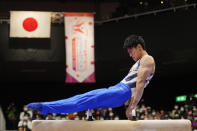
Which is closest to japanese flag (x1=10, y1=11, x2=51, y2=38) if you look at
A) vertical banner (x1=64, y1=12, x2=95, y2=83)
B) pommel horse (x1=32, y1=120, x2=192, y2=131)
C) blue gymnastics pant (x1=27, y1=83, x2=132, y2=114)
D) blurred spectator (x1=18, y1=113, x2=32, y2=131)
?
vertical banner (x1=64, y1=12, x2=95, y2=83)

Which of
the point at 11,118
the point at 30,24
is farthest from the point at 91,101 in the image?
the point at 11,118

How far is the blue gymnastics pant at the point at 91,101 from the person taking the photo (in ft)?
9.59

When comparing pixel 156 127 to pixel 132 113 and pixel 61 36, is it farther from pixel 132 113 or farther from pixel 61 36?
pixel 61 36

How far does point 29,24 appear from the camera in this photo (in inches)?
390

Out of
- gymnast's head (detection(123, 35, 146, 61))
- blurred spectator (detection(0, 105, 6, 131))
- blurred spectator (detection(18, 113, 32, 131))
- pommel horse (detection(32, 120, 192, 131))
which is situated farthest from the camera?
blurred spectator (detection(0, 105, 6, 131))

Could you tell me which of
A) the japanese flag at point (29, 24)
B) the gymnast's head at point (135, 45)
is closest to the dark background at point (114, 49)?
the japanese flag at point (29, 24)

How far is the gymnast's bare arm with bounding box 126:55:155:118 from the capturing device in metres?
3.02

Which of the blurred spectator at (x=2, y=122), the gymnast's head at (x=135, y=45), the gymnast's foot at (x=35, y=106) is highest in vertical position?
the gymnast's head at (x=135, y=45)

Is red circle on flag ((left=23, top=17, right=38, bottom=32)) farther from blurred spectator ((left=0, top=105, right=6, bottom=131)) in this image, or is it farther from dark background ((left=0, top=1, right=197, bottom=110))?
blurred spectator ((left=0, top=105, right=6, bottom=131))

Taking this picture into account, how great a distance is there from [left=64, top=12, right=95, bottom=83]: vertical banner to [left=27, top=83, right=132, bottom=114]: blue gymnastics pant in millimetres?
6644

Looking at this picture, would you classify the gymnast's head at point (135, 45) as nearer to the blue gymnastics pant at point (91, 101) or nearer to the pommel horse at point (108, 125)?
the blue gymnastics pant at point (91, 101)

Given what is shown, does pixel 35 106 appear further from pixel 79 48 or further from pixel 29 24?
pixel 29 24

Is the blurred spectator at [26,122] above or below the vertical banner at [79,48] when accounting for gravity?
below

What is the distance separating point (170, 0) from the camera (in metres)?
9.95
